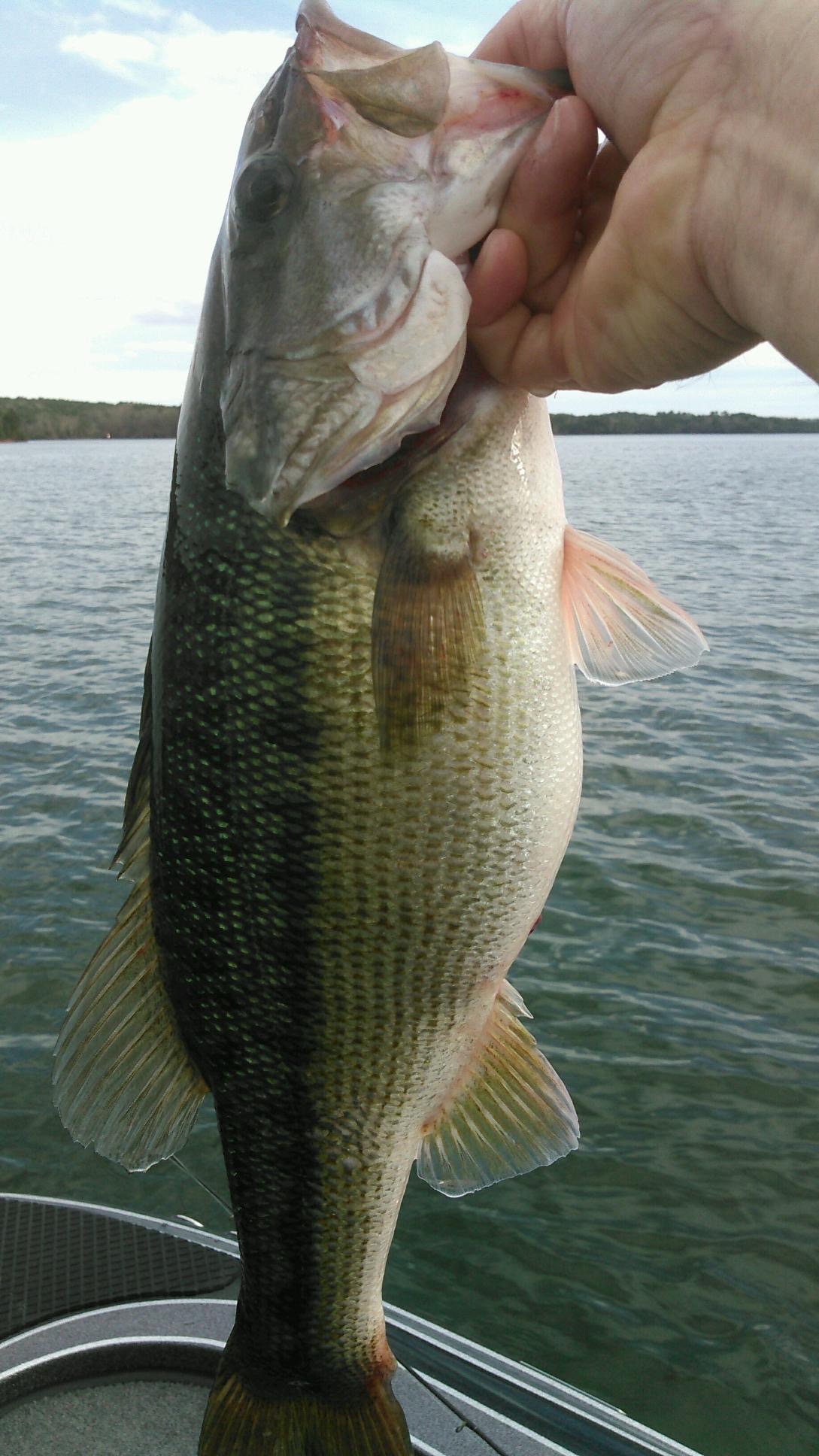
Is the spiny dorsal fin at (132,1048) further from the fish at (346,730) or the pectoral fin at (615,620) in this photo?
the pectoral fin at (615,620)

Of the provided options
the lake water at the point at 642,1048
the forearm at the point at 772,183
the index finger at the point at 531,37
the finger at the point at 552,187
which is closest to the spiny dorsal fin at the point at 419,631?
the finger at the point at 552,187

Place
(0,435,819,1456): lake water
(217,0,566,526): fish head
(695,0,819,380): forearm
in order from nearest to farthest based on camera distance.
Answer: (695,0,819,380): forearm
(217,0,566,526): fish head
(0,435,819,1456): lake water

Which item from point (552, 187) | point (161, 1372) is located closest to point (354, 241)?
point (552, 187)

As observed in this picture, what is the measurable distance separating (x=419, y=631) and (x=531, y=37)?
101 cm

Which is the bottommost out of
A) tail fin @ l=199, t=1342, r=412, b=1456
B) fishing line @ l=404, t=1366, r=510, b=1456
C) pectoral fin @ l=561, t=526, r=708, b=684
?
fishing line @ l=404, t=1366, r=510, b=1456

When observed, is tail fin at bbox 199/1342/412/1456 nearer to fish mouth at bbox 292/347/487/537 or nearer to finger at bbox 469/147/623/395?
fish mouth at bbox 292/347/487/537

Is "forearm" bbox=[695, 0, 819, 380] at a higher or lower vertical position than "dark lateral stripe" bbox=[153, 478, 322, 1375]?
higher

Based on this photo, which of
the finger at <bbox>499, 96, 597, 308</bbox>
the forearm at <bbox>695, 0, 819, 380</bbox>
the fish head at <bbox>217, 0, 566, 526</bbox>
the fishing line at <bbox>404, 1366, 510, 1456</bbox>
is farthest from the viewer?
the fishing line at <bbox>404, 1366, 510, 1456</bbox>

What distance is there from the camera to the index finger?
5.83 ft

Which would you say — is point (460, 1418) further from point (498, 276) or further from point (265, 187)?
point (265, 187)

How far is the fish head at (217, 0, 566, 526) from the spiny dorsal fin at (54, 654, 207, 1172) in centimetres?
63

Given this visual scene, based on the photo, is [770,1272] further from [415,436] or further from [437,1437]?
[415,436]

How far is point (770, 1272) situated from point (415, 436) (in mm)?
4484

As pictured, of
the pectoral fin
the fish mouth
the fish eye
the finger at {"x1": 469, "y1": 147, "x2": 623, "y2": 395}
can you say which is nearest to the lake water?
the pectoral fin
